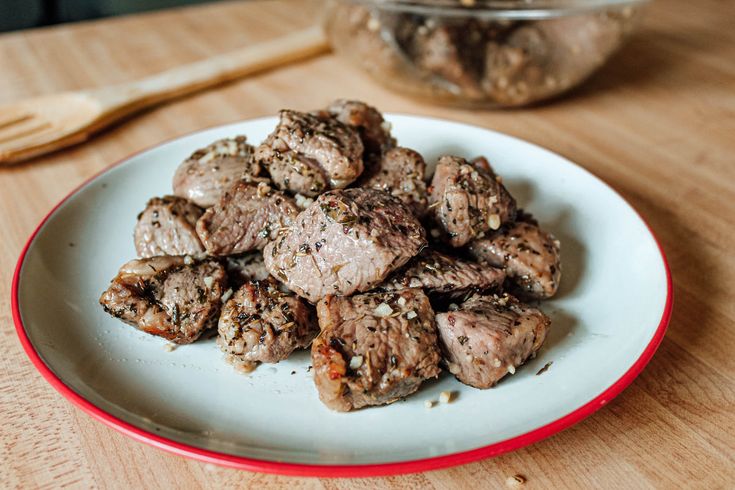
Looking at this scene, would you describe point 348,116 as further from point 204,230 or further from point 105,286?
point 105,286

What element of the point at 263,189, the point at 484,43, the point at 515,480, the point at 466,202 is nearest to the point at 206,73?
the point at 484,43

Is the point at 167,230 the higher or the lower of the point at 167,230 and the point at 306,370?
the higher

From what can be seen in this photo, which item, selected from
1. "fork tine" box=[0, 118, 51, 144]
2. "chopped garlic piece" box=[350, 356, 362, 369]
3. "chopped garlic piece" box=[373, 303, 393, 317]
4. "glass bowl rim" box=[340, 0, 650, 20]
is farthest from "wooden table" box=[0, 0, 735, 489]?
"glass bowl rim" box=[340, 0, 650, 20]

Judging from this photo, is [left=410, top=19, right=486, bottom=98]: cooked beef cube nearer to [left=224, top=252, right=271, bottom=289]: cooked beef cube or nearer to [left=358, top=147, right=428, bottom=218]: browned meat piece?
[left=358, top=147, right=428, bottom=218]: browned meat piece

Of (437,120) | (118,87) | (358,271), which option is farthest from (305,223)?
(118,87)

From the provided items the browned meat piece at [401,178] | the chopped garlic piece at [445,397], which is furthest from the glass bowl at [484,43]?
Result: the chopped garlic piece at [445,397]

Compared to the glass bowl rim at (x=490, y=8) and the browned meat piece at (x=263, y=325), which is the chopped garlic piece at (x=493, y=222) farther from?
the glass bowl rim at (x=490, y=8)

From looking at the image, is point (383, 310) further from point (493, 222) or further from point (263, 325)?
point (493, 222)
